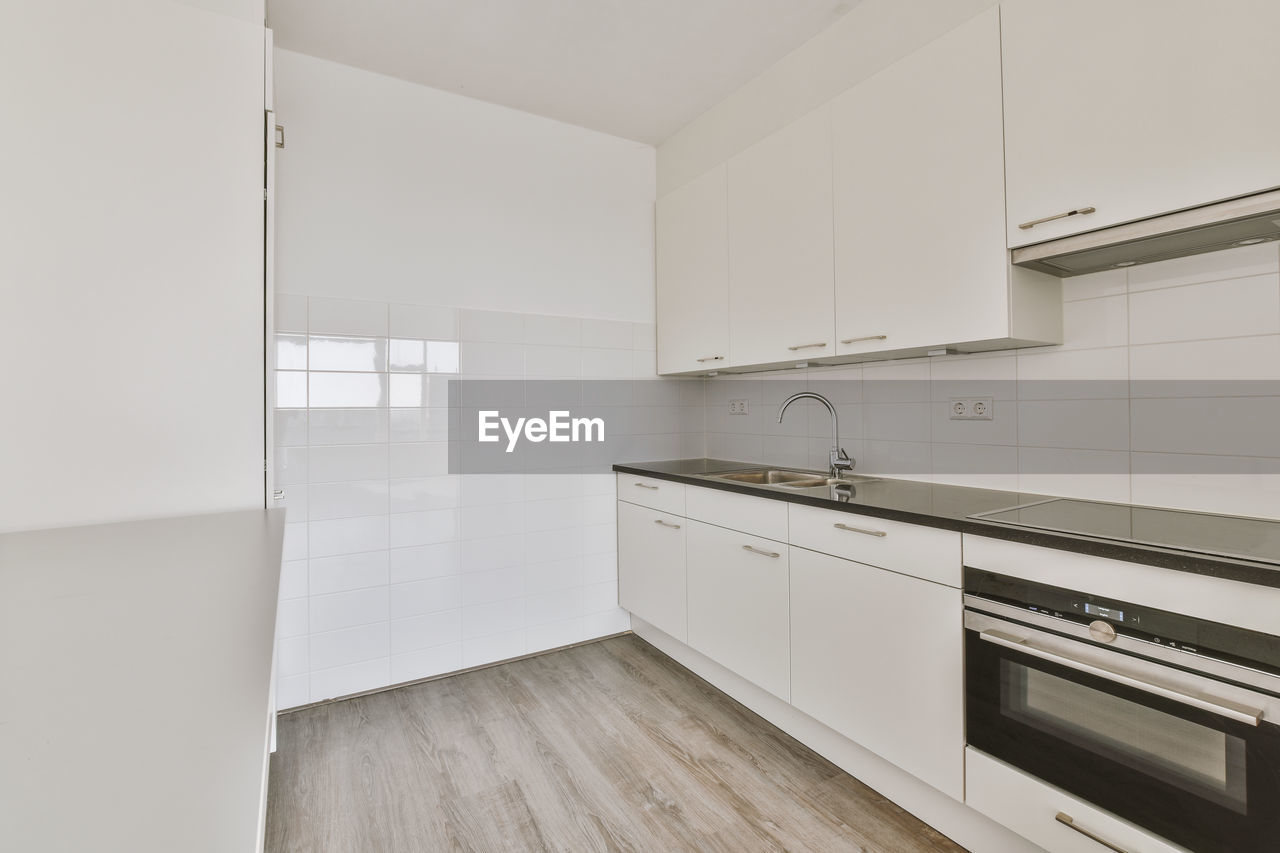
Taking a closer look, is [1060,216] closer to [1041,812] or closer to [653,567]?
[1041,812]

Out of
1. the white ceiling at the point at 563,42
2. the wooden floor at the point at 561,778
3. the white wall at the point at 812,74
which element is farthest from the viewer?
the white ceiling at the point at 563,42

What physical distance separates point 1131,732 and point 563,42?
2804mm

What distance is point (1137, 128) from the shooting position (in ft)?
4.34

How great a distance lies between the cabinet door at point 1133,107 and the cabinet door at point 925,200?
0.21 feet

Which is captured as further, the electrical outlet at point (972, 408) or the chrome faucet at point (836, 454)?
the chrome faucet at point (836, 454)

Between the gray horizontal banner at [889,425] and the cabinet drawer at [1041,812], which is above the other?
the gray horizontal banner at [889,425]

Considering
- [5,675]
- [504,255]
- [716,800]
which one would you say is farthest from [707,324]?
[5,675]

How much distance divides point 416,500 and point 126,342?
1454 mm

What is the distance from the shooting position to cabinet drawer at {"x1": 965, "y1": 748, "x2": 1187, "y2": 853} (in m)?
1.17

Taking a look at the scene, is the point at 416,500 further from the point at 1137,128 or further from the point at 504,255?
the point at 1137,128

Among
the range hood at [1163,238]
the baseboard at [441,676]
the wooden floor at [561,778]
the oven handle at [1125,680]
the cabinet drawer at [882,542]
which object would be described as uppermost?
the range hood at [1163,238]

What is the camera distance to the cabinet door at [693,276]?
2.67 meters

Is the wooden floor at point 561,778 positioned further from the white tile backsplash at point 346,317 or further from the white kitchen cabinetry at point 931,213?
the white tile backsplash at point 346,317

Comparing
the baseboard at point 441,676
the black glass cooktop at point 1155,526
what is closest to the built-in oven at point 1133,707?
the black glass cooktop at point 1155,526
